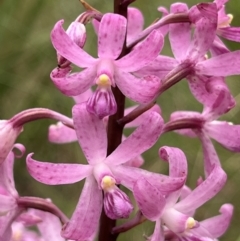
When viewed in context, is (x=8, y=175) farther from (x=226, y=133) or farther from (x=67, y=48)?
(x=226, y=133)

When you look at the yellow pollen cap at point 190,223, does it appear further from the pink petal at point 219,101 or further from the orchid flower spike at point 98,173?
the pink petal at point 219,101

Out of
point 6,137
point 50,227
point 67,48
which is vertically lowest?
point 50,227

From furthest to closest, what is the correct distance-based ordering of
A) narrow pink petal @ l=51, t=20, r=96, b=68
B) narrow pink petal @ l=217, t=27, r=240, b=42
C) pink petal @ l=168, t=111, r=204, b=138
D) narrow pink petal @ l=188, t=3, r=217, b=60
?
pink petal @ l=168, t=111, r=204, b=138 → narrow pink petal @ l=217, t=27, r=240, b=42 → narrow pink petal @ l=188, t=3, r=217, b=60 → narrow pink petal @ l=51, t=20, r=96, b=68

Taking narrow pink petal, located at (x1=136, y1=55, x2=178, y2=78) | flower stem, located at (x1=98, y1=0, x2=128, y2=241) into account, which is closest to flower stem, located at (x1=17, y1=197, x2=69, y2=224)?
flower stem, located at (x1=98, y1=0, x2=128, y2=241)

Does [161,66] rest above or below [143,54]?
below

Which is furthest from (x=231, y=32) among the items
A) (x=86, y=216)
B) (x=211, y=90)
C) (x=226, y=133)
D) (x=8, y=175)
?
(x=8, y=175)

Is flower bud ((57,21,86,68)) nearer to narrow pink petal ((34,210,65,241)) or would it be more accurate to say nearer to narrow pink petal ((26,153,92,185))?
narrow pink petal ((26,153,92,185))
